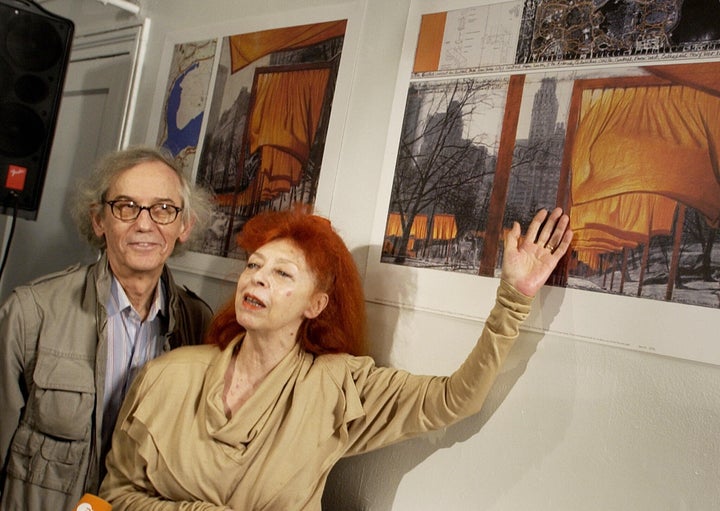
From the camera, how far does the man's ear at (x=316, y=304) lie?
1.33 metres

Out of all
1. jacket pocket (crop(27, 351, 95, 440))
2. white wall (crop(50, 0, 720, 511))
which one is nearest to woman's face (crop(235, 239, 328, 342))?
white wall (crop(50, 0, 720, 511))

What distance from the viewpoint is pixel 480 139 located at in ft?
4.48

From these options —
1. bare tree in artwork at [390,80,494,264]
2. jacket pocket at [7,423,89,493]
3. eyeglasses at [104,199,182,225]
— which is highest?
bare tree in artwork at [390,80,494,264]

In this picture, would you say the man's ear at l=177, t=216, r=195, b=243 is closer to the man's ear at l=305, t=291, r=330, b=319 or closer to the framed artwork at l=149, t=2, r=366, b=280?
the framed artwork at l=149, t=2, r=366, b=280

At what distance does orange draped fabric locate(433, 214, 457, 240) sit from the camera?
4.50 ft

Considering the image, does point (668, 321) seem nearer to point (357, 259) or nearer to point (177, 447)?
point (357, 259)

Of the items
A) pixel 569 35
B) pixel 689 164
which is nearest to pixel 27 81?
pixel 569 35

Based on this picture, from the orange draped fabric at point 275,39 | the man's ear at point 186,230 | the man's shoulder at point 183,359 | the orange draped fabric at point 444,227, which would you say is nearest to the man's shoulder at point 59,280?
the man's ear at point 186,230

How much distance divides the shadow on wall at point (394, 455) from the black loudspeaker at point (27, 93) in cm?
92

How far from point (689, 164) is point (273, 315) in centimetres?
76

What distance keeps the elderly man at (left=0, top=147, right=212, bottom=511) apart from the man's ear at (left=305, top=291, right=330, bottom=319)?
429 millimetres

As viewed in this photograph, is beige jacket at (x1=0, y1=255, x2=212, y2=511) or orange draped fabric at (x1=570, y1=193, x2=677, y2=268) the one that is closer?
orange draped fabric at (x1=570, y1=193, x2=677, y2=268)

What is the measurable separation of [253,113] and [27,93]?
1.77ft

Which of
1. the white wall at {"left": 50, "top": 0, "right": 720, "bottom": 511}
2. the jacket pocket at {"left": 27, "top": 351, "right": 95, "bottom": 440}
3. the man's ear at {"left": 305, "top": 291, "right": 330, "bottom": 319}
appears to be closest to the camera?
the white wall at {"left": 50, "top": 0, "right": 720, "bottom": 511}
